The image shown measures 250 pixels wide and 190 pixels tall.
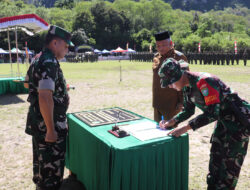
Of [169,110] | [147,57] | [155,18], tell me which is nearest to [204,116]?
[169,110]

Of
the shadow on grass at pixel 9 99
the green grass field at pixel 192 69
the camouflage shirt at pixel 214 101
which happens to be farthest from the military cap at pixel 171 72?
the green grass field at pixel 192 69

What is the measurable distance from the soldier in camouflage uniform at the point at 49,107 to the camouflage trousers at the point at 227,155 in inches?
62.0

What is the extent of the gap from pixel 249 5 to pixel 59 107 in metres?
211

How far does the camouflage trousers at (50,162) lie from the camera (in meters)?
2.56

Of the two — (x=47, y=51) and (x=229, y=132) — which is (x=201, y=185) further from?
(x=47, y=51)

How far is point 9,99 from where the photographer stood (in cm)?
998

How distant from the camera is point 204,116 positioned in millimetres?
2234

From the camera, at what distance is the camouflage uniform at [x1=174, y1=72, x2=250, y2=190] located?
2139 millimetres

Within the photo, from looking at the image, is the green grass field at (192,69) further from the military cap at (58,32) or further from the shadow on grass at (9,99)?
the military cap at (58,32)

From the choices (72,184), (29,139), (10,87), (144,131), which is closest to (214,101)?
(144,131)

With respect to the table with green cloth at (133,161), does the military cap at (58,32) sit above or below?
above

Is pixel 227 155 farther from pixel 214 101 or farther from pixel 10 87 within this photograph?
pixel 10 87

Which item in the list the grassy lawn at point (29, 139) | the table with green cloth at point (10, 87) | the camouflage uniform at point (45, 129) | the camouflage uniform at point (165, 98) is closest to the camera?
the camouflage uniform at point (45, 129)

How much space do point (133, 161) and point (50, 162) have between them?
0.91m
